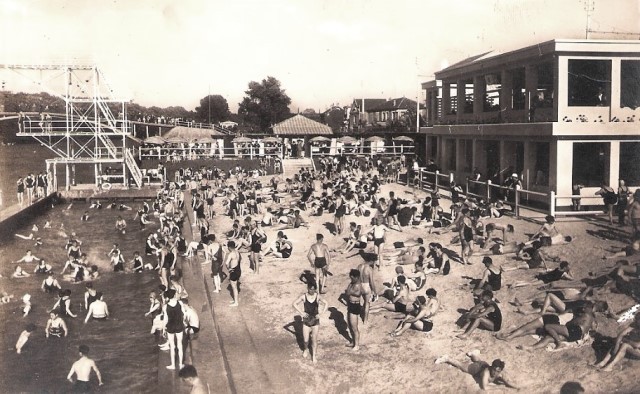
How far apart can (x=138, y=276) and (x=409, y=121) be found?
130 ft

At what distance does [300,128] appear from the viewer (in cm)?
4800

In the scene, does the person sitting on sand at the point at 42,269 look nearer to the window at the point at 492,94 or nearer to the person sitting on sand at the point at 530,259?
the person sitting on sand at the point at 530,259

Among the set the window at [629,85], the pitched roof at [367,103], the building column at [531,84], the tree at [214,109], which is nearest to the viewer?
the window at [629,85]

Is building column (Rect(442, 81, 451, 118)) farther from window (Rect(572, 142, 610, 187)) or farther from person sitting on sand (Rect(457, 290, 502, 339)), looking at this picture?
person sitting on sand (Rect(457, 290, 502, 339))

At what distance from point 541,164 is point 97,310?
15.0 metres

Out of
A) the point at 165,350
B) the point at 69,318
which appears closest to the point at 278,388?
the point at 165,350

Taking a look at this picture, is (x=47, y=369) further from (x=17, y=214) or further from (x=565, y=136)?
(x=17, y=214)

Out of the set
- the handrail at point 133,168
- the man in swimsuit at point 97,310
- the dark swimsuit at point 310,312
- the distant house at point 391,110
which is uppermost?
the distant house at point 391,110

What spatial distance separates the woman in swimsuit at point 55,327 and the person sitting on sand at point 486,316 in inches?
363

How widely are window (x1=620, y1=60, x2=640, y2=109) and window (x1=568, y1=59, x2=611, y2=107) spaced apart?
1.73 ft

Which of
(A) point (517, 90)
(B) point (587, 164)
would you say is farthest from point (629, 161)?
(A) point (517, 90)

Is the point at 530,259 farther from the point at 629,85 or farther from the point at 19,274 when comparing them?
the point at 19,274

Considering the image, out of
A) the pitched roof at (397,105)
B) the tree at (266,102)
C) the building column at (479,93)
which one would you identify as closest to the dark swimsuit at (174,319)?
the building column at (479,93)

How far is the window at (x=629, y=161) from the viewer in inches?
763
